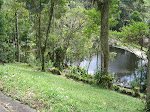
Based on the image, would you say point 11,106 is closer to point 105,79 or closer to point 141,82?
point 105,79

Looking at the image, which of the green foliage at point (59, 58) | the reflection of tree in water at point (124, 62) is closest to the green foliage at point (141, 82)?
the green foliage at point (59, 58)

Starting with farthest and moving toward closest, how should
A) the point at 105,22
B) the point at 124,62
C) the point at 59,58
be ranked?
the point at 124,62 < the point at 59,58 < the point at 105,22

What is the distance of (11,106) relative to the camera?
3.56 meters

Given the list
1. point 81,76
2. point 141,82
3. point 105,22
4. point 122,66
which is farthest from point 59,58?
point 122,66

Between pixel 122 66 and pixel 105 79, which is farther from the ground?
pixel 105 79

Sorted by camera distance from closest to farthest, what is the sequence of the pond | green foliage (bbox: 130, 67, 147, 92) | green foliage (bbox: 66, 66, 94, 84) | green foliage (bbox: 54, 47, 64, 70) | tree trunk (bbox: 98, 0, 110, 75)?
tree trunk (bbox: 98, 0, 110, 75), green foliage (bbox: 66, 66, 94, 84), green foliage (bbox: 130, 67, 147, 92), green foliage (bbox: 54, 47, 64, 70), the pond

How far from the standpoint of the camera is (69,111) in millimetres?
3875

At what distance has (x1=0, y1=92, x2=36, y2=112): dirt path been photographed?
11.1 ft

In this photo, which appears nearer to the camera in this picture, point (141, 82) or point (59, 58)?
point (141, 82)

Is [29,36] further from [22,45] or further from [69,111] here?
[69,111]

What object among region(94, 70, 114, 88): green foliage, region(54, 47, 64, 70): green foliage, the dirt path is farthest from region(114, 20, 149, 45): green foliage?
the dirt path

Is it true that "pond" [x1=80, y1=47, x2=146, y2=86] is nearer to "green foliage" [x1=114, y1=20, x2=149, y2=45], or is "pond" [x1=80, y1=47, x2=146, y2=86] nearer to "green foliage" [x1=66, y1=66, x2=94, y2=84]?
"green foliage" [x1=114, y1=20, x2=149, y2=45]

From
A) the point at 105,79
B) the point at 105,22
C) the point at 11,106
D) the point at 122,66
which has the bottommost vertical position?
the point at 122,66

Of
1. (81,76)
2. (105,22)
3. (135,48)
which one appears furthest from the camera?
(135,48)
